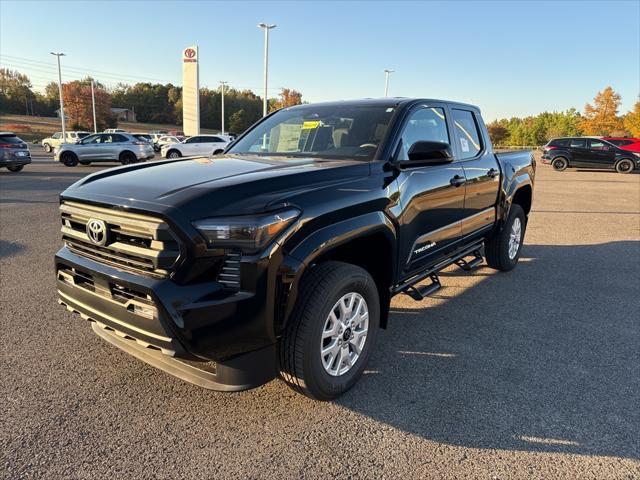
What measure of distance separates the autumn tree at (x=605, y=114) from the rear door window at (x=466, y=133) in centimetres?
6386

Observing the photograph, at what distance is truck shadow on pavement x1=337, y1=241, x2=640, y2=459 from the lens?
105 inches

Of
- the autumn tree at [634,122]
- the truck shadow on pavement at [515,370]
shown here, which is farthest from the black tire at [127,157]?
the autumn tree at [634,122]

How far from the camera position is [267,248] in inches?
91.8

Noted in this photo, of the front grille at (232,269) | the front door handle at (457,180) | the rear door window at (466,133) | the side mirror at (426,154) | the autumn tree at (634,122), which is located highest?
the autumn tree at (634,122)

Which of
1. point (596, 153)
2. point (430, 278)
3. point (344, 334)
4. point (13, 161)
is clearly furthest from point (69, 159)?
point (596, 153)

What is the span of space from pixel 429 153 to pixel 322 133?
913mm

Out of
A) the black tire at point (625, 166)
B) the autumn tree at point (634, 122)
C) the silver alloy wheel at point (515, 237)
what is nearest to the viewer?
the silver alloy wheel at point (515, 237)

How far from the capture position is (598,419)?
278cm

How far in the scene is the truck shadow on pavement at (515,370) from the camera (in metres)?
2.67

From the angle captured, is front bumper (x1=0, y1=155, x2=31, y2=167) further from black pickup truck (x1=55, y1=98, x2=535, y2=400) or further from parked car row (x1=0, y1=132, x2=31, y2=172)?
black pickup truck (x1=55, y1=98, x2=535, y2=400)

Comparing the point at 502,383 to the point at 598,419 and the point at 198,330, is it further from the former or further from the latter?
the point at 198,330

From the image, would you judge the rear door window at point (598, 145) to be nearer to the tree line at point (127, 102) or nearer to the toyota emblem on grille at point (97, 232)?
the toyota emblem on grille at point (97, 232)

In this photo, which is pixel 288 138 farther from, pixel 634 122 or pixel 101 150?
pixel 634 122

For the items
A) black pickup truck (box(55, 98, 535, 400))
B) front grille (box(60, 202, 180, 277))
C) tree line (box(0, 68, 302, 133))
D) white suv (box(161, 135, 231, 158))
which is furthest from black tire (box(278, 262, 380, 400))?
tree line (box(0, 68, 302, 133))
